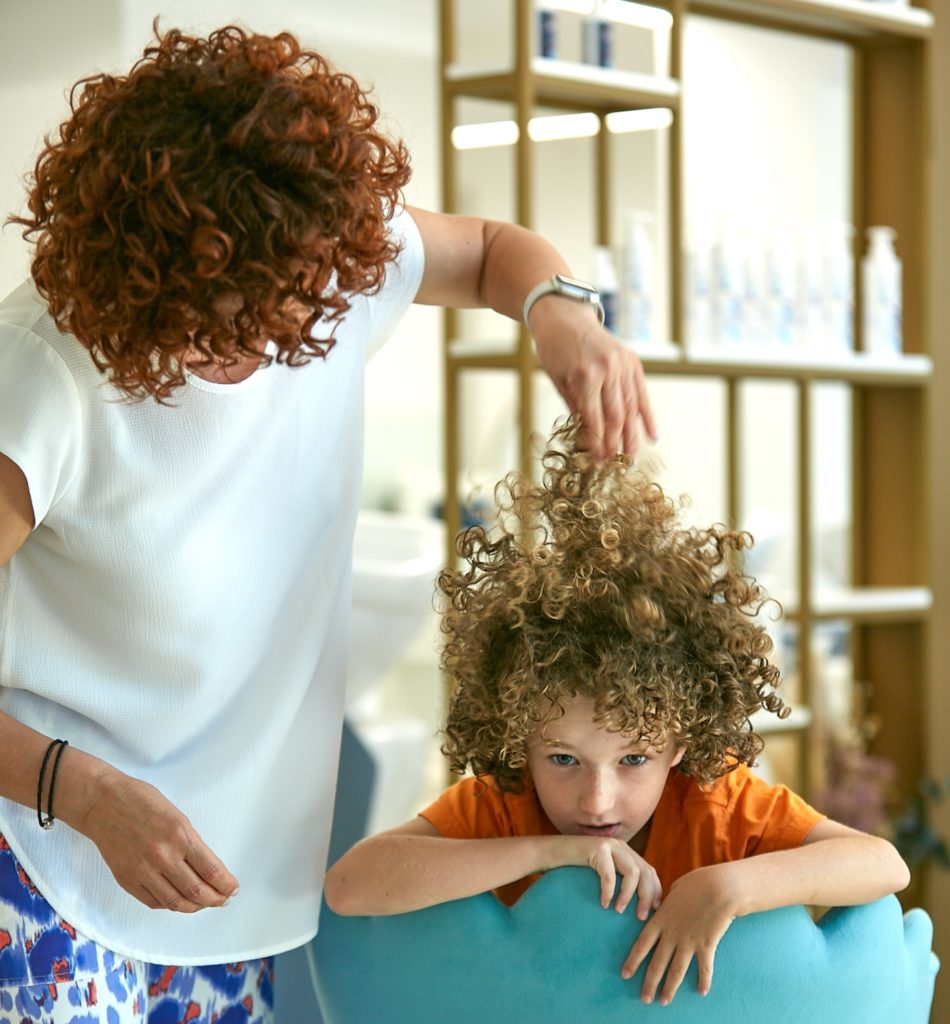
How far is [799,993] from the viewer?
107 centimetres

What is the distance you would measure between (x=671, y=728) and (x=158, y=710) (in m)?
0.43

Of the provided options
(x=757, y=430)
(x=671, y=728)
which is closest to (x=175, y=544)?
(x=671, y=728)

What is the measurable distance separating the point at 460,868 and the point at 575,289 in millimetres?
509

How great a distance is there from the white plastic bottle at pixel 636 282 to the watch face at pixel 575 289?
5.51 feet

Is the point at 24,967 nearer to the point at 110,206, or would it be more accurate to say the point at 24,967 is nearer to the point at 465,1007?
the point at 465,1007

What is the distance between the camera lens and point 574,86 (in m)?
2.73

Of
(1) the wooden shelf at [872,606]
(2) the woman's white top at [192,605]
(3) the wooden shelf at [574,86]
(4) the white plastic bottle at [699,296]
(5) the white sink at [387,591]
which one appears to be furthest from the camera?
(5) the white sink at [387,591]

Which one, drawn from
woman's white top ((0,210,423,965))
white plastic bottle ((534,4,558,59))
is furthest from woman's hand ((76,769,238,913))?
white plastic bottle ((534,4,558,59))

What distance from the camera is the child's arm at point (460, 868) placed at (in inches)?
42.8

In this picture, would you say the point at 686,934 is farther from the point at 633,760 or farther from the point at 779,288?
the point at 779,288

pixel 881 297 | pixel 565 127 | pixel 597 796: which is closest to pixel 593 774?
pixel 597 796

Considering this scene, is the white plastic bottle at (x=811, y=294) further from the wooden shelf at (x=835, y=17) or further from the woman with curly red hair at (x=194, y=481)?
the woman with curly red hair at (x=194, y=481)

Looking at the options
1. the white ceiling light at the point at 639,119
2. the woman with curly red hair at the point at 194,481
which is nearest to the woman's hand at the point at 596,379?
the woman with curly red hair at the point at 194,481

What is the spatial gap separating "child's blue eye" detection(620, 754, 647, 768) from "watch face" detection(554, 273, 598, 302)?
41 centimetres
